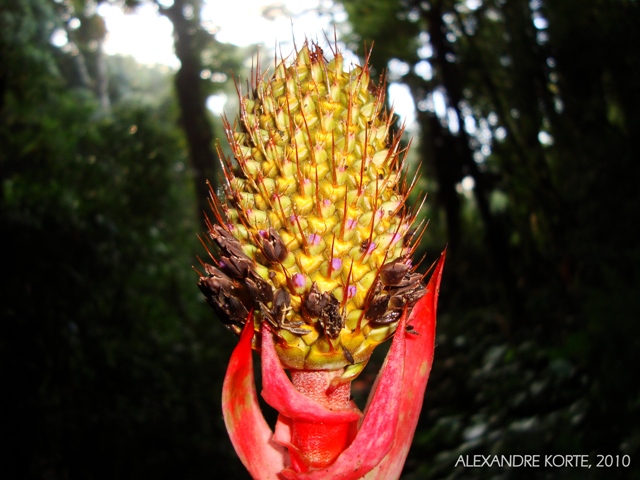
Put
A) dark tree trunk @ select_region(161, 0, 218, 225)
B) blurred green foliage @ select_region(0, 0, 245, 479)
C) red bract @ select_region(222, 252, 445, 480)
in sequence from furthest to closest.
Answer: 1. dark tree trunk @ select_region(161, 0, 218, 225)
2. blurred green foliage @ select_region(0, 0, 245, 479)
3. red bract @ select_region(222, 252, 445, 480)

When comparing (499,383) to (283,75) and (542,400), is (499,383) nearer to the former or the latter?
(542,400)

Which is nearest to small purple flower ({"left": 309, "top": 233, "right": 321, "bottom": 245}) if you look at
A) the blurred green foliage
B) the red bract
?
the red bract

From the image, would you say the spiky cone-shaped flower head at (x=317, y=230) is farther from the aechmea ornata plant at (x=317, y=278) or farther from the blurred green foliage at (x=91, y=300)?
the blurred green foliage at (x=91, y=300)

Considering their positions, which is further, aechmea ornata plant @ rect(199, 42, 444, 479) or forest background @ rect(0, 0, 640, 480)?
forest background @ rect(0, 0, 640, 480)

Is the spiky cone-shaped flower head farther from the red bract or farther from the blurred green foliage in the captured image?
the blurred green foliage

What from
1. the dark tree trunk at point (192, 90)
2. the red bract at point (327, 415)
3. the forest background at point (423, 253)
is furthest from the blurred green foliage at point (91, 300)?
the red bract at point (327, 415)

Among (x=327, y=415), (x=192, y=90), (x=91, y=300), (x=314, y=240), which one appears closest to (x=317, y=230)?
(x=314, y=240)

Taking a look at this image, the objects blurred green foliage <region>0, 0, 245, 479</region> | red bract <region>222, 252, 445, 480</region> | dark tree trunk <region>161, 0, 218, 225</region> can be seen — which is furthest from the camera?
dark tree trunk <region>161, 0, 218, 225</region>
